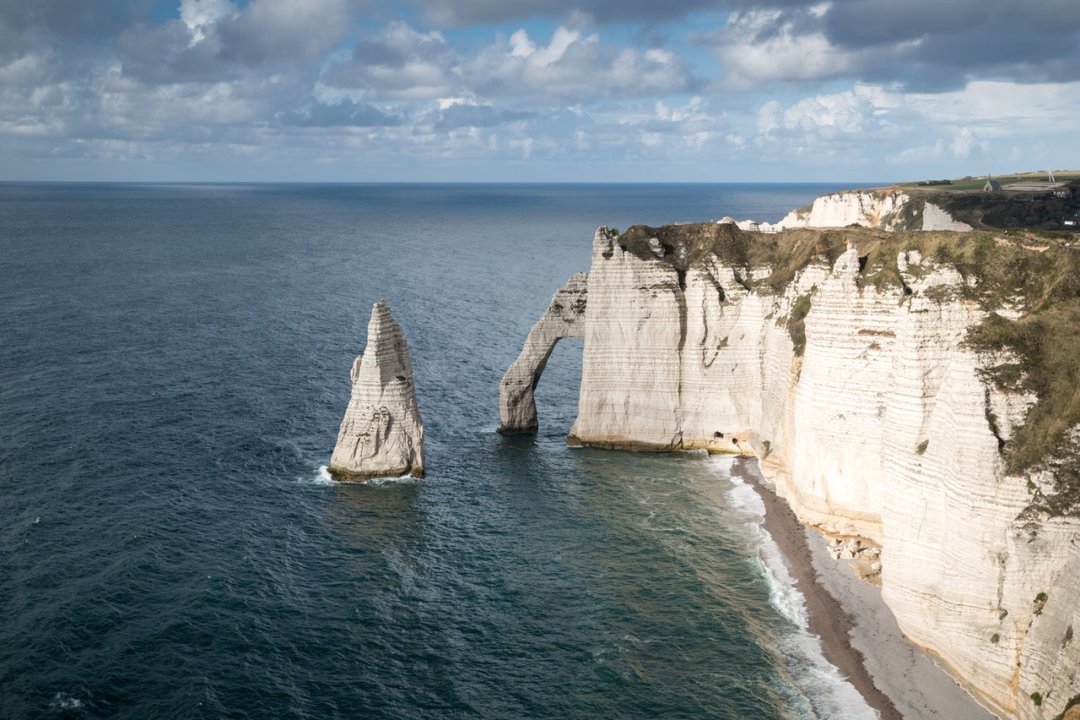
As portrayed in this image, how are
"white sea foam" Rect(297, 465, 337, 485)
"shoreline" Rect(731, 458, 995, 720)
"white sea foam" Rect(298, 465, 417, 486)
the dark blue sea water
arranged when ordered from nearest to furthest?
"shoreline" Rect(731, 458, 995, 720), the dark blue sea water, "white sea foam" Rect(297, 465, 337, 485), "white sea foam" Rect(298, 465, 417, 486)

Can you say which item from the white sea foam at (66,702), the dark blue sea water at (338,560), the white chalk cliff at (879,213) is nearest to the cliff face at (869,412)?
the dark blue sea water at (338,560)

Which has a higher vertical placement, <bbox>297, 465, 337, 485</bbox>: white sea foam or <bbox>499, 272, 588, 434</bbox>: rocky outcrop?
<bbox>499, 272, 588, 434</bbox>: rocky outcrop

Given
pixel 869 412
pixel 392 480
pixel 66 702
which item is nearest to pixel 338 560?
pixel 392 480

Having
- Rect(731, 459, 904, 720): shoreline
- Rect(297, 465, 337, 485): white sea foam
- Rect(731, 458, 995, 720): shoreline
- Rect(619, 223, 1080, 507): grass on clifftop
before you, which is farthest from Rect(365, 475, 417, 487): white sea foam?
Rect(619, 223, 1080, 507): grass on clifftop

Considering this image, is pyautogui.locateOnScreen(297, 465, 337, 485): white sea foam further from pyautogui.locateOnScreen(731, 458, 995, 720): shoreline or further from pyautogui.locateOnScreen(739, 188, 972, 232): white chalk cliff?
pyautogui.locateOnScreen(739, 188, 972, 232): white chalk cliff

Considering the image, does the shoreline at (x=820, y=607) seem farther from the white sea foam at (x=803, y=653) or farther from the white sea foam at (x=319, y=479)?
the white sea foam at (x=319, y=479)
